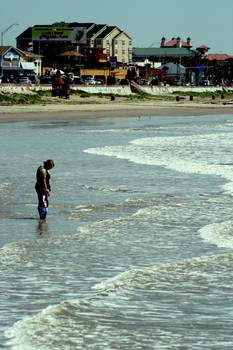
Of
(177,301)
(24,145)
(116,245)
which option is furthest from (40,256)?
(24,145)

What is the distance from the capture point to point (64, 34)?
482 feet

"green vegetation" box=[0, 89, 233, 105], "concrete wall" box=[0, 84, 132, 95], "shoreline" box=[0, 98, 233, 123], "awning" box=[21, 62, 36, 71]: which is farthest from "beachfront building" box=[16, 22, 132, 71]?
"shoreline" box=[0, 98, 233, 123]

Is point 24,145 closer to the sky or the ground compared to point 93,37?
closer to the ground

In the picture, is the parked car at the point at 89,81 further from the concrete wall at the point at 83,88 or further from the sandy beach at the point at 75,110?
the sandy beach at the point at 75,110

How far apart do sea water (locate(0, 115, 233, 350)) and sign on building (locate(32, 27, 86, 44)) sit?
124 metres

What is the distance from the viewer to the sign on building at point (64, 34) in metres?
146

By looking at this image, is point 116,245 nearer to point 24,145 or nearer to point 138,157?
point 138,157

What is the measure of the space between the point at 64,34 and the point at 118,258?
139111 millimetres

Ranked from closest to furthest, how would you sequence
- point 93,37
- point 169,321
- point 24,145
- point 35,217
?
point 169,321 < point 35,217 < point 24,145 < point 93,37

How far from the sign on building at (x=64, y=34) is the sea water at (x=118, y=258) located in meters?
124

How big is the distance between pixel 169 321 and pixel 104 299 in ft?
3.65

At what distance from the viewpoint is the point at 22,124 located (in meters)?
49.3

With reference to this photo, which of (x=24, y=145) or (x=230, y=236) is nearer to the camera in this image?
(x=230, y=236)

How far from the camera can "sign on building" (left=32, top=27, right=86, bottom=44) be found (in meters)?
146
